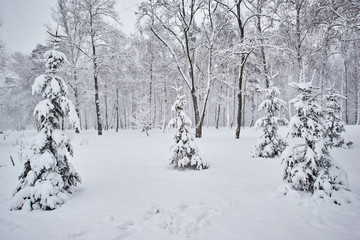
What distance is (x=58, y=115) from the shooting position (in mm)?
4297

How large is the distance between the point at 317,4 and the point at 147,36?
1911cm

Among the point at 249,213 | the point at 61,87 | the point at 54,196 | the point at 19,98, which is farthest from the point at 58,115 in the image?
the point at 19,98

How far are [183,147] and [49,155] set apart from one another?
3909 millimetres

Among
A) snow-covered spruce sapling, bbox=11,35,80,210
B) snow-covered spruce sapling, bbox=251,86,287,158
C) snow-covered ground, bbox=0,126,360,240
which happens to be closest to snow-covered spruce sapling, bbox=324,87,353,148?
snow-covered spruce sapling, bbox=251,86,287,158

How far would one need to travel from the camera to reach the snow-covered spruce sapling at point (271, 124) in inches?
305

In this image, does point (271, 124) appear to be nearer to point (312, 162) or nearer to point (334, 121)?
point (312, 162)

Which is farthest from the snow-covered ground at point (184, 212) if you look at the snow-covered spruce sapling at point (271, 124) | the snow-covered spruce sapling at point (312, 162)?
the snow-covered spruce sapling at point (271, 124)

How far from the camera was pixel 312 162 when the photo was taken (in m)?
3.78

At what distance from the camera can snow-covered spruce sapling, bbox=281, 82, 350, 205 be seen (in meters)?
3.78

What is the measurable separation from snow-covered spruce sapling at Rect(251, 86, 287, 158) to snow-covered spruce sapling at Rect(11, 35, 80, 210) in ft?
23.0

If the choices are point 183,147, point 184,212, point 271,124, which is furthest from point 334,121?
point 184,212

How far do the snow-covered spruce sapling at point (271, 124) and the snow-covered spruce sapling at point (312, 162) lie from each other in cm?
362

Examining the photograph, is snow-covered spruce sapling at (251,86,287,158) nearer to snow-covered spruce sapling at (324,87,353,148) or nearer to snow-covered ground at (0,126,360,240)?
snow-covered ground at (0,126,360,240)

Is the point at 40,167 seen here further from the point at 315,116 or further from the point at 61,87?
the point at 315,116
